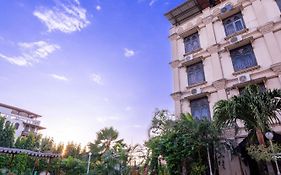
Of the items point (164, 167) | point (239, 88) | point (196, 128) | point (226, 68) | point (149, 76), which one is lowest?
point (164, 167)

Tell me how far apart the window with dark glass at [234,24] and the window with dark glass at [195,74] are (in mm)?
2734

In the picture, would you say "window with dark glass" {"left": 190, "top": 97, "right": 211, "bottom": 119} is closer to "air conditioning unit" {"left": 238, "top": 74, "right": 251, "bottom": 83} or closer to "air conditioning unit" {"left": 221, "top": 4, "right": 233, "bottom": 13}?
"air conditioning unit" {"left": 238, "top": 74, "right": 251, "bottom": 83}

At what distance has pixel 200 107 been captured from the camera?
12.5 metres

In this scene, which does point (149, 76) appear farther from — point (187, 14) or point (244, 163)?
point (244, 163)

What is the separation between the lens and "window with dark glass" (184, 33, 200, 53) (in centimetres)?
1451

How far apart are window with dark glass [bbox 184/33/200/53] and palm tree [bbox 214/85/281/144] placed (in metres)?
6.83

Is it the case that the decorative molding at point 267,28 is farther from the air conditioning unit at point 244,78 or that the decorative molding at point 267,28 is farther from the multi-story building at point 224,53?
the air conditioning unit at point 244,78

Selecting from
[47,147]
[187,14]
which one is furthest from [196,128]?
[47,147]

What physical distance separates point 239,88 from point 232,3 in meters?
6.15

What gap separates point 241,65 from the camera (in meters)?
11.9

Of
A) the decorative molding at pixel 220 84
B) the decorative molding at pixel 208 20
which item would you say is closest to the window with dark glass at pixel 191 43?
the decorative molding at pixel 208 20

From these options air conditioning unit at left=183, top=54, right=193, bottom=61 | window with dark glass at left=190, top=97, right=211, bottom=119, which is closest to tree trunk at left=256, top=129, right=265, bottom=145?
window with dark glass at left=190, top=97, right=211, bottom=119

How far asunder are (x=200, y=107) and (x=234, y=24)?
229 inches

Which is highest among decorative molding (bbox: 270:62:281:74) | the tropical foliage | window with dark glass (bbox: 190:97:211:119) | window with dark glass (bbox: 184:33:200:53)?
window with dark glass (bbox: 184:33:200:53)
